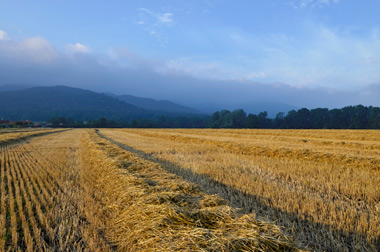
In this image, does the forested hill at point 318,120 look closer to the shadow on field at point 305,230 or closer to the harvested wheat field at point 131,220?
the shadow on field at point 305,230

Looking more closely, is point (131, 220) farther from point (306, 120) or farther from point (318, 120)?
point (306, 120)

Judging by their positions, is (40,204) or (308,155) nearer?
(40,204)

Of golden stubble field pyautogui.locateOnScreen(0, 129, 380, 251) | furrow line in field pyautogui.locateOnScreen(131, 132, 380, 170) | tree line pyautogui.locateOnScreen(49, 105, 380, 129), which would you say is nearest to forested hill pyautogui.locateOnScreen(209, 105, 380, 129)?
tree line pyautogui.locateOnScreen(49, 105, 380, 129)

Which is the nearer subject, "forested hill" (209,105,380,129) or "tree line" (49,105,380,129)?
"forested hill" (209,105,380,129)

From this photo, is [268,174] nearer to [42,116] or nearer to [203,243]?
[203,243]

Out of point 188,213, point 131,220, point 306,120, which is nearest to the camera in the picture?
point 188,213

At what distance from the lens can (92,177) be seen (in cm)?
667

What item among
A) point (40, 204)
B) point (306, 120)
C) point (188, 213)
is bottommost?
point (40, 204)

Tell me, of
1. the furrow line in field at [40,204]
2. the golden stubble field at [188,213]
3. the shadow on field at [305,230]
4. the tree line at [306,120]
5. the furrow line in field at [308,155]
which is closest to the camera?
the golden stubble field at [188,213]

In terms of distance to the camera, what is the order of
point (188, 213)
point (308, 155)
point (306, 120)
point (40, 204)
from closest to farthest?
point (188, 213) < point (40, 204) < point (308, 155) < point (306, 120)

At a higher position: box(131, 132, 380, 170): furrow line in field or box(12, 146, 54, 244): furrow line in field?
box(131, 132, 380, 170): furrow line in field

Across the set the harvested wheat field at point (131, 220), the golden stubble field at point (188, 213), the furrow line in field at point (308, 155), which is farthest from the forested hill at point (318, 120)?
the harvested wheat field at point (131, 220)

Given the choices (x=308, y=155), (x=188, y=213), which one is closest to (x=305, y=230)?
(x=188, y=213)

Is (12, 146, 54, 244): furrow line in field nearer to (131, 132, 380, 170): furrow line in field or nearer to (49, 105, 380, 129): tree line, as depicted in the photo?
(131, 132, 380, 170): furrow line in field
